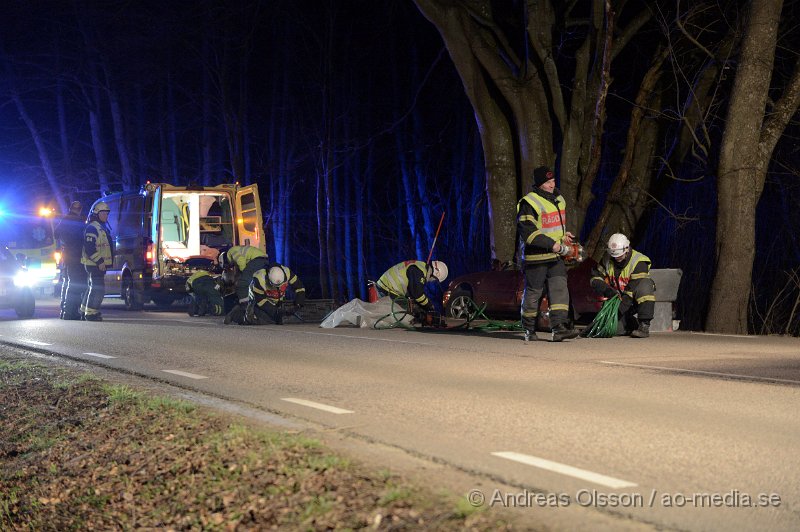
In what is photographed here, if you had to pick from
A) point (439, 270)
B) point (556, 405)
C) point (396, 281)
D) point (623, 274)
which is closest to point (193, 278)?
point (396, 281)

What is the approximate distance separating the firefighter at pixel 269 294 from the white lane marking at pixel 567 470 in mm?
11632

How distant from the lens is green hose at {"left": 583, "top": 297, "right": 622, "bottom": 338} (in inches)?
527

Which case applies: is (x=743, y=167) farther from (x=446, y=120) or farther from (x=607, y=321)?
(x=446, y=120)

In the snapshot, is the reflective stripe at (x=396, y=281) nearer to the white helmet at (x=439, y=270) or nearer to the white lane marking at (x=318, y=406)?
the white helmet at (x=439, y=270)

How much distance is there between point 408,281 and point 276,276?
2.63 meters

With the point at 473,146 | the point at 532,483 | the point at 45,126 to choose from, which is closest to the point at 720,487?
the point at 532,483

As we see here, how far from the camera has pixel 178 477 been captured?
584 cm

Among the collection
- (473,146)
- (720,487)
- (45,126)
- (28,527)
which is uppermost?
(45,126)

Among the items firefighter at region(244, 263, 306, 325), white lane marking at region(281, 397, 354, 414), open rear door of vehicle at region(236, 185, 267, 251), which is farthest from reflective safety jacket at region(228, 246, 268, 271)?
white lane marking at region(281, 397, 354, 414)

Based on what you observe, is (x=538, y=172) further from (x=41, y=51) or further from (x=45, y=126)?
(x=45, y=126)

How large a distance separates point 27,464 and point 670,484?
4.52 m

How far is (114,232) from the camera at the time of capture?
25.1m

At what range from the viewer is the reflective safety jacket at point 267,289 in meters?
17.1

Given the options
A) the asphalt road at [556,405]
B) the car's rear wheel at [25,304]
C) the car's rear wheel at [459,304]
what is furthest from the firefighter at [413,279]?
the car's rear wheel at [25,304]
